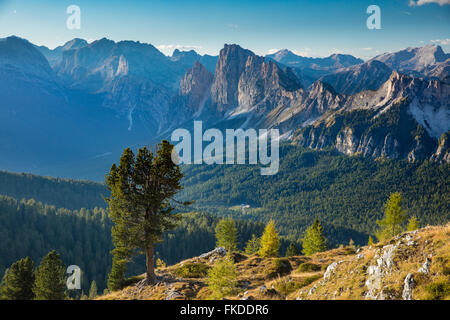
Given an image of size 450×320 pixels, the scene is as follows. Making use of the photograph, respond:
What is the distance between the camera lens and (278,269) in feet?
141

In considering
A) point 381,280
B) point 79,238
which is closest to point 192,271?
point 381,280

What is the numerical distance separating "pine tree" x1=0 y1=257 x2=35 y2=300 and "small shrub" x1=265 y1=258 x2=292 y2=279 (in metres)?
35.5

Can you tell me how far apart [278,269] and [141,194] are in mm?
22400

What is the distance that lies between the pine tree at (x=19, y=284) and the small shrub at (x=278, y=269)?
35.5 metres

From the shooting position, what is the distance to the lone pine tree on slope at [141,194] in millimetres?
36719

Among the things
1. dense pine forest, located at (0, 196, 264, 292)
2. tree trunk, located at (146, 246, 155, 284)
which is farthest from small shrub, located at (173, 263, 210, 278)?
dense pine forest, located at (0, 196, 264, 292)

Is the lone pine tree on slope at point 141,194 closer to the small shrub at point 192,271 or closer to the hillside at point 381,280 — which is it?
the hillside at point 381,280

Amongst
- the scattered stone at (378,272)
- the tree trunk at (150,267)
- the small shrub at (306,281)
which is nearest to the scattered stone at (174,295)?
the tree trunk at (150,267)

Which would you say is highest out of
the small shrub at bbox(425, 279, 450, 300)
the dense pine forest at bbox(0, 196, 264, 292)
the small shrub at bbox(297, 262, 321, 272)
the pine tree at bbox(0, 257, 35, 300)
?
the small shrub at bbox(425, 279, 450, 300)

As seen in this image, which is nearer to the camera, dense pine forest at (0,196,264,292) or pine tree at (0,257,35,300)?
pine tree at (0,257,35,300)

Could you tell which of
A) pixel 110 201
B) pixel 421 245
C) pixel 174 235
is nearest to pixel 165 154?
pixel 110 201

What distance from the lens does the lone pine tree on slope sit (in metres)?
36.7

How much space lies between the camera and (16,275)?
43.3 meters

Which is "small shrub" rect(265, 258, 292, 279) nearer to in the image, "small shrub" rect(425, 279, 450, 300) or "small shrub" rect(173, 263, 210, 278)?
"small shrub" rect(173, 263, 210, 278)
